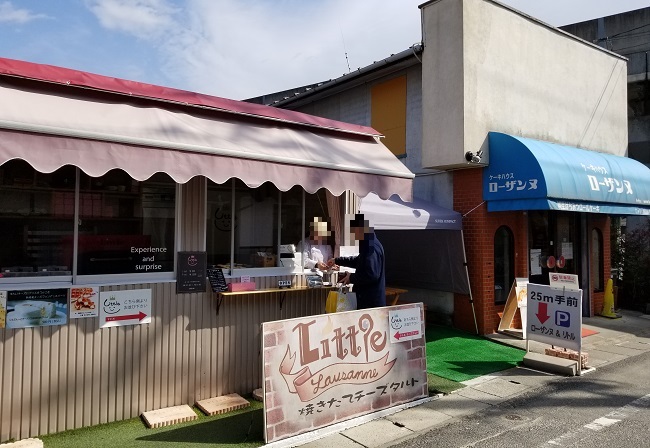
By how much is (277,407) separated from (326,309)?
2.02 m

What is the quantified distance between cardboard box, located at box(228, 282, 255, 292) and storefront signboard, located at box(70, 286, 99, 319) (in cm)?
148

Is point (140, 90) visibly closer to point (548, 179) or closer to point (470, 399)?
point (470, 399)

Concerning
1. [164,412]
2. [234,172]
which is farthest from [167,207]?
[164,412]

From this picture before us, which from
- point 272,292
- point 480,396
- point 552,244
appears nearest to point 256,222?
point 272,292

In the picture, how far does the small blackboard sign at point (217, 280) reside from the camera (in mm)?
5754

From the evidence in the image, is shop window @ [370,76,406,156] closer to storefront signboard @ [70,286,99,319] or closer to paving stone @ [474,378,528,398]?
paving stone @ [474,378,528,398]

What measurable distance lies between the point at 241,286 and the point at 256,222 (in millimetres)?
959

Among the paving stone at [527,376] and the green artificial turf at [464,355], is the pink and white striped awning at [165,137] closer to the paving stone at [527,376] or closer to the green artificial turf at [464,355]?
the green artificial turf at [464,355]

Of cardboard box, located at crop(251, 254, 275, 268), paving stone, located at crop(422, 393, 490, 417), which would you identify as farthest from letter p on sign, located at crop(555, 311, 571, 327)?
cardboard box, located at crop(251, 254, 275, 268)

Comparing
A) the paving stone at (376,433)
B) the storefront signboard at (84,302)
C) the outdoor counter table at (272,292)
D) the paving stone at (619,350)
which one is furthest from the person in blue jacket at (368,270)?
the paving stone at (619,350)

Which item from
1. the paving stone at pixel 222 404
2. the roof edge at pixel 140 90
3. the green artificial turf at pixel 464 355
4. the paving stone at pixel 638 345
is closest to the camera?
the roof edge at pixel 140 90

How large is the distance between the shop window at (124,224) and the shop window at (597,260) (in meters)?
10.7

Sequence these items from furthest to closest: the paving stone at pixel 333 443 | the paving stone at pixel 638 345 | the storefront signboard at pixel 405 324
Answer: the paving stone at pixel 638 345, the storefront signboard at pixel 405 324, the paving stone at pixel 333 443

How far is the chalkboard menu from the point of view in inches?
220
